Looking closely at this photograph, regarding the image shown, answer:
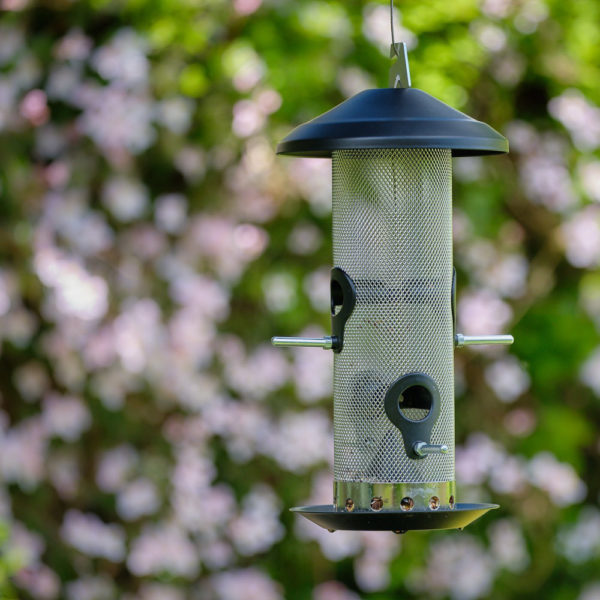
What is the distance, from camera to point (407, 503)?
2.82 m

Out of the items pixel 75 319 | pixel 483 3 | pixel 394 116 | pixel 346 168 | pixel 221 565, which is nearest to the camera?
pixel 394 116

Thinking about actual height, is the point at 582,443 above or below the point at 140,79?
below

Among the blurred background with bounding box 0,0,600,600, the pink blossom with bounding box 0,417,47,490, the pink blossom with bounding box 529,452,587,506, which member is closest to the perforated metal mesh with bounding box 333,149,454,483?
the blurred background with bounding box 0,0,600,600

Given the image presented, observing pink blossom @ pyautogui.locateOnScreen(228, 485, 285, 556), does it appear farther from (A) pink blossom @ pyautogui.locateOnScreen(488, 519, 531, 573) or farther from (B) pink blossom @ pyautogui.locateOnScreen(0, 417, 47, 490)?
(A) pink blossom @ pyautogui.locateOnScreen(488, 519, 531, 573)

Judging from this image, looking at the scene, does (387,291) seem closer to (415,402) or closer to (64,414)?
(415,402)

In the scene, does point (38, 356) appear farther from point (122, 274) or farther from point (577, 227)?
point (577, 227)

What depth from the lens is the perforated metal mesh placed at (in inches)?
114

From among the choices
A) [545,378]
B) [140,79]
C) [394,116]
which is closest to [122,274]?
[140,79]

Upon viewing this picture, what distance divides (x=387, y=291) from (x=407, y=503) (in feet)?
1.46

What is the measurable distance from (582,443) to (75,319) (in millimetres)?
2218

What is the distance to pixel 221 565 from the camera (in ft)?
16.5

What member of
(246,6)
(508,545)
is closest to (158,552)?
(508,545)

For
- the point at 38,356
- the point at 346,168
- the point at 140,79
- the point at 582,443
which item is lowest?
the point at 582,443

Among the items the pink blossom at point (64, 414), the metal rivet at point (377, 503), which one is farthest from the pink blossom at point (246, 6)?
the metal rivet at point (377, 503)
